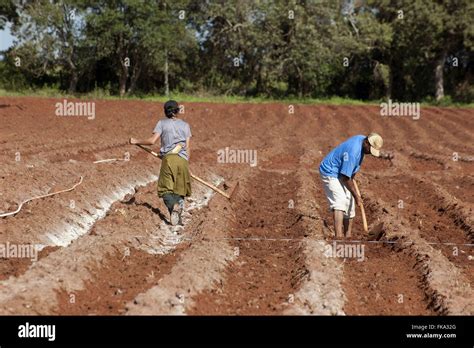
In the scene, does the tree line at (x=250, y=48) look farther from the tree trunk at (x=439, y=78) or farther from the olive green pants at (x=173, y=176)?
the olive green pants at (x=173, y=176)

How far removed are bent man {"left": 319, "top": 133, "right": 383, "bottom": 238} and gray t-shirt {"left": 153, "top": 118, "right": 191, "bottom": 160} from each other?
2037 mm

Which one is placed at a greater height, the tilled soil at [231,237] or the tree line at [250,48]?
the tree line at [250,48]

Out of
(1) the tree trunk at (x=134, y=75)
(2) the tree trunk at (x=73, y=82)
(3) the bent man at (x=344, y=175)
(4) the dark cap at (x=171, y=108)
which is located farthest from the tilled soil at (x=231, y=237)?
(1) the tree trunk at (x=134, y=75)

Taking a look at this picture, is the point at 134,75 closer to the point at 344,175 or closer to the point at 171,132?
the point at 171,132

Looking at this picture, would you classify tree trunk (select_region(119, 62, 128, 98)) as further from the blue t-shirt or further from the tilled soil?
the blue t-shirt

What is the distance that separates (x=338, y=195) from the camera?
8.98 meters

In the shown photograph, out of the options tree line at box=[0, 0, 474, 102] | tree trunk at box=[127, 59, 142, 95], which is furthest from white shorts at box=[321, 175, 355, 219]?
tree trunk at box=[127, 59, 142, 95]

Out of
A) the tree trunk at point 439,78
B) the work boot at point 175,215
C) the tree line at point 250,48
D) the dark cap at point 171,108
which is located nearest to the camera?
the dark cap at point 171,108

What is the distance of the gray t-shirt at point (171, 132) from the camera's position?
374 inches

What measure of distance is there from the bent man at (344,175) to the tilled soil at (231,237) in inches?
16.0

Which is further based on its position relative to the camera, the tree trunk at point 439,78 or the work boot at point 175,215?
the tree trunk at point 439,78

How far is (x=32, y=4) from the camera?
3897cm

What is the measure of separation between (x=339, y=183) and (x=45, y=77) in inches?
1426
